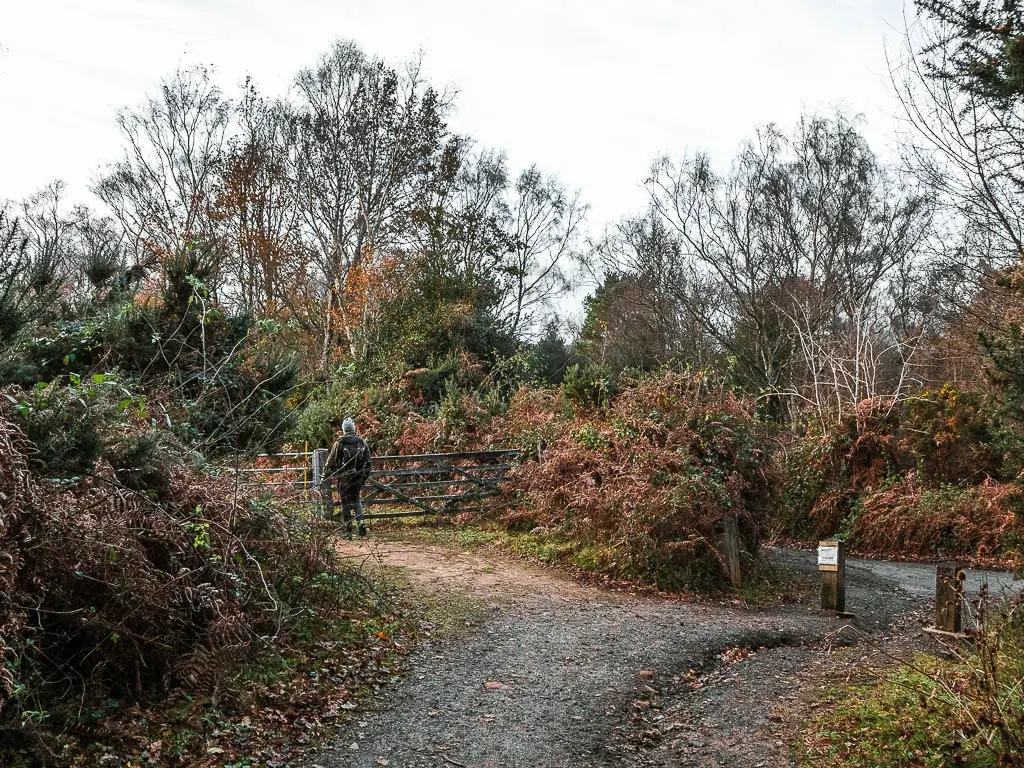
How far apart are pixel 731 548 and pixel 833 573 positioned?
129cm

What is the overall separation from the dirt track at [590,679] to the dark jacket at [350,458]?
2.36 metres

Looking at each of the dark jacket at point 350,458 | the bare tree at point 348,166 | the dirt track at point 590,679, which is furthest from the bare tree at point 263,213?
the dirt track at point 590,679

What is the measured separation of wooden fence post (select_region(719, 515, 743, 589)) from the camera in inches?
386

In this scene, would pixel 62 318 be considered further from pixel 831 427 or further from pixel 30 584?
pixel 831 427

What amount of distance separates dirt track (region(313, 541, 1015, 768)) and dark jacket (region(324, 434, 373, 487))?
236 cm

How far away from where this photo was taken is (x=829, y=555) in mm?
8922

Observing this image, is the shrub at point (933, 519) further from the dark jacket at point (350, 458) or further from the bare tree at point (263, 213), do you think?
the bare tree at point (263, 213)

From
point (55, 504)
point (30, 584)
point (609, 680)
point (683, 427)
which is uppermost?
point (683, 427)

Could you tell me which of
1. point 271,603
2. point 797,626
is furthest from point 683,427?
point 271,603

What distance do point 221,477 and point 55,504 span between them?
2017 millimetres

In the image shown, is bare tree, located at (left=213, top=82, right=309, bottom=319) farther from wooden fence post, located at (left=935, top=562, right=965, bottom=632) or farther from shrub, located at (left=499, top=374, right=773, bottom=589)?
wooden fence post, located at (left=935, top=562, right=965, bottom=632)

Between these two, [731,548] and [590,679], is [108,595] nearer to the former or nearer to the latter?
[590,679]

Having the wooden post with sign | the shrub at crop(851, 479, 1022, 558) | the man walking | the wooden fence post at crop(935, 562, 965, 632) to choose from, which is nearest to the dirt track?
the wooden post with sign

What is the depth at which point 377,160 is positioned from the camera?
23.4 m
